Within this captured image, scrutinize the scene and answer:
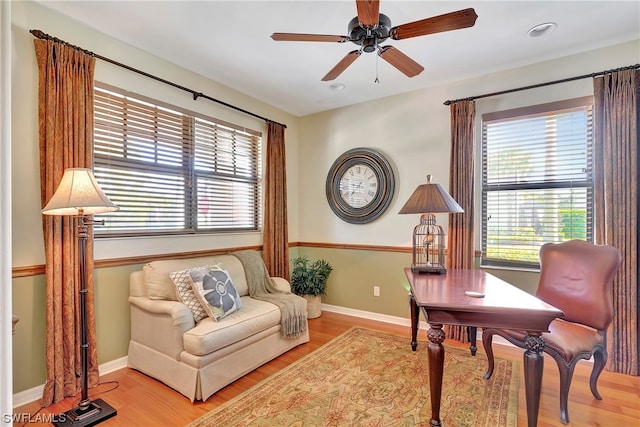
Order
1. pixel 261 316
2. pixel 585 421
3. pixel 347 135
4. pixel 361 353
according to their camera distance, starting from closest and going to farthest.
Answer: pixel 585 421 < pixel 261 316 < pixel 361 353 < pixel 347 135

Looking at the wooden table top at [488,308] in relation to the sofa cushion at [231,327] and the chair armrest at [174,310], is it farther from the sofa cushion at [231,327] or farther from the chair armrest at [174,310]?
the chair armrest at [174,310]

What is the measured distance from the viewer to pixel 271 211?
12.8ft

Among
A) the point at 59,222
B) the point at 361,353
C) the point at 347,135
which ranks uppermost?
the point at 347,135

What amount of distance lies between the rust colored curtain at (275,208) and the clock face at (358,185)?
81 cm

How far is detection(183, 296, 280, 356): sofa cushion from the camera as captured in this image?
2143 millimetres

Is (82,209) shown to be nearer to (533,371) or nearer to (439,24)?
(439,24)

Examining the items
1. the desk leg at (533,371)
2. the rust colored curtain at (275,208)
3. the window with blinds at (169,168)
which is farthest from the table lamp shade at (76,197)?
the desk leg at (533,371)

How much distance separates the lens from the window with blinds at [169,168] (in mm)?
2568

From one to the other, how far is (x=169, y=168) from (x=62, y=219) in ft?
3.20

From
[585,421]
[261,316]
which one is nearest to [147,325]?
[261,316]

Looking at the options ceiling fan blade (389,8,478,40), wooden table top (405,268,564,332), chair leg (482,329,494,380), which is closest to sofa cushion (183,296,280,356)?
wooden table top (405,268,564,332)

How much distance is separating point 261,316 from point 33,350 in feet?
5.09

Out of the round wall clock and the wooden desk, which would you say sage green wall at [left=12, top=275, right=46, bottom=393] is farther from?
the round wall clock

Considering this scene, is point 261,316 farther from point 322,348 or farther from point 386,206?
point 386,206
